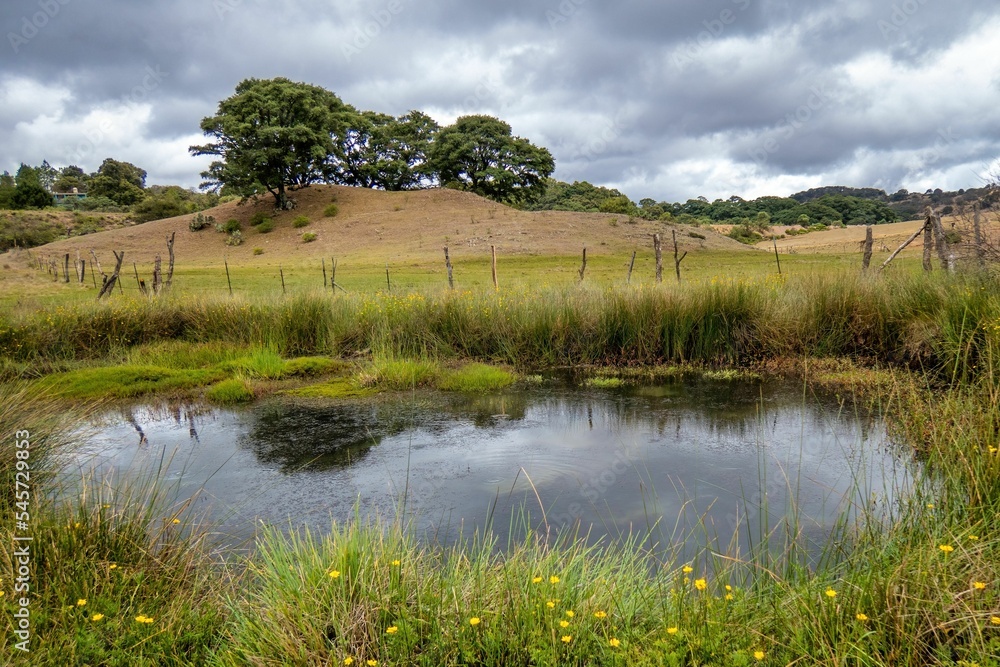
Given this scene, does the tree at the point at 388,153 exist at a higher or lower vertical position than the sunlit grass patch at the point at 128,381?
higher

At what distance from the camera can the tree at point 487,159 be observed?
67125 mm

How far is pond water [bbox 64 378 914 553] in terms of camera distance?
6.53 m

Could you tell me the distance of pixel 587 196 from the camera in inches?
3494

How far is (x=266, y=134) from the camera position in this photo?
2066 inches

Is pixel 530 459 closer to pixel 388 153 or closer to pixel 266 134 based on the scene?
pixel 266 134

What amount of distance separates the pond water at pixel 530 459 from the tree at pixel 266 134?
46108 mm

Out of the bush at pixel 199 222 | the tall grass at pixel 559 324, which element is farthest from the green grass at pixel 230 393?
the bush at pixel 199 222

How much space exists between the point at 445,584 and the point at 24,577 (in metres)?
2.68

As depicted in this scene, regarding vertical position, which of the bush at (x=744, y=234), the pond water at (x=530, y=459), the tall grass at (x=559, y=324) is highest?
the bush at (x=744, y=234)

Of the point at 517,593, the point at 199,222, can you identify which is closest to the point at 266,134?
the point at 199,222

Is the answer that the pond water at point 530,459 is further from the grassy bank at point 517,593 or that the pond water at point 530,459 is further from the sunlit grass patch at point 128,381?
the sunlit grass patch at point 128,381

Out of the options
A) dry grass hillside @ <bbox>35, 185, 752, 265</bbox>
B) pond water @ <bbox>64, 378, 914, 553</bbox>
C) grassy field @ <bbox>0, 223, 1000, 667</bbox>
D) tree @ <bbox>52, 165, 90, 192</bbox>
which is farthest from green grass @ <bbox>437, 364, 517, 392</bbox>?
tree @ <bbox>52, 165, 90, 192</bbox>

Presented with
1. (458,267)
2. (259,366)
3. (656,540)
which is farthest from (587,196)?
(656,540)

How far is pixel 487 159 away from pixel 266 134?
953 inches
